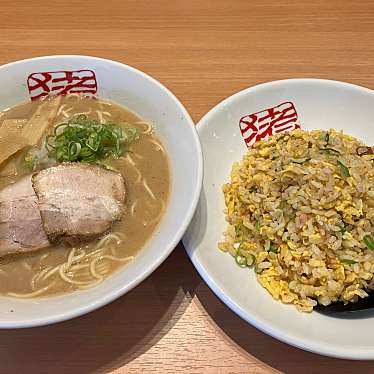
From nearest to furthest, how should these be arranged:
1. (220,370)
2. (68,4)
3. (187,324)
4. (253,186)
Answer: (220,370), (187,324), (253,186), (68,4)

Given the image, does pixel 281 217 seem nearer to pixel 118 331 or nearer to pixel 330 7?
pixel 118 331

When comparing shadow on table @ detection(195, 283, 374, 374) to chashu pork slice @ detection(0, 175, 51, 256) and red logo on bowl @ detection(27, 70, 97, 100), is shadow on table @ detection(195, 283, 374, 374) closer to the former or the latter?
chashu pork slice @ detection(0, 175, 51, 256)

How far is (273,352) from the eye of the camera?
5.13 feet

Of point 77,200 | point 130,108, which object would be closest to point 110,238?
point 77,200

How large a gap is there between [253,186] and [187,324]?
0.61 meters

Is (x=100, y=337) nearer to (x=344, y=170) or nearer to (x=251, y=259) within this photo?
(x=251, y=259)

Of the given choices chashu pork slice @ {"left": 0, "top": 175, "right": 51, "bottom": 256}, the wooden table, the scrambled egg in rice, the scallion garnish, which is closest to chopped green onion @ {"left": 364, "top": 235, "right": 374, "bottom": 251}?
the scrambled egg in rice

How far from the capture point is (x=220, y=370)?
153 centimetres

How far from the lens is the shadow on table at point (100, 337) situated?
154 cm

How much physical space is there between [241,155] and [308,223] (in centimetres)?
54

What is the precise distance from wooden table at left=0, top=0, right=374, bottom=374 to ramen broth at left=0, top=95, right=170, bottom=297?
167 mm

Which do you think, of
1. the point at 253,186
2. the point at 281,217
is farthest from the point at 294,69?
the point at 281,217

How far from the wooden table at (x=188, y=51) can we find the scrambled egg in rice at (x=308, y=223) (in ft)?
0.71

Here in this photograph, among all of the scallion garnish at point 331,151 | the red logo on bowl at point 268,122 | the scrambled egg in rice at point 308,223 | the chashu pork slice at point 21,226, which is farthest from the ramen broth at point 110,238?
the scallion garnish at point 331,151
